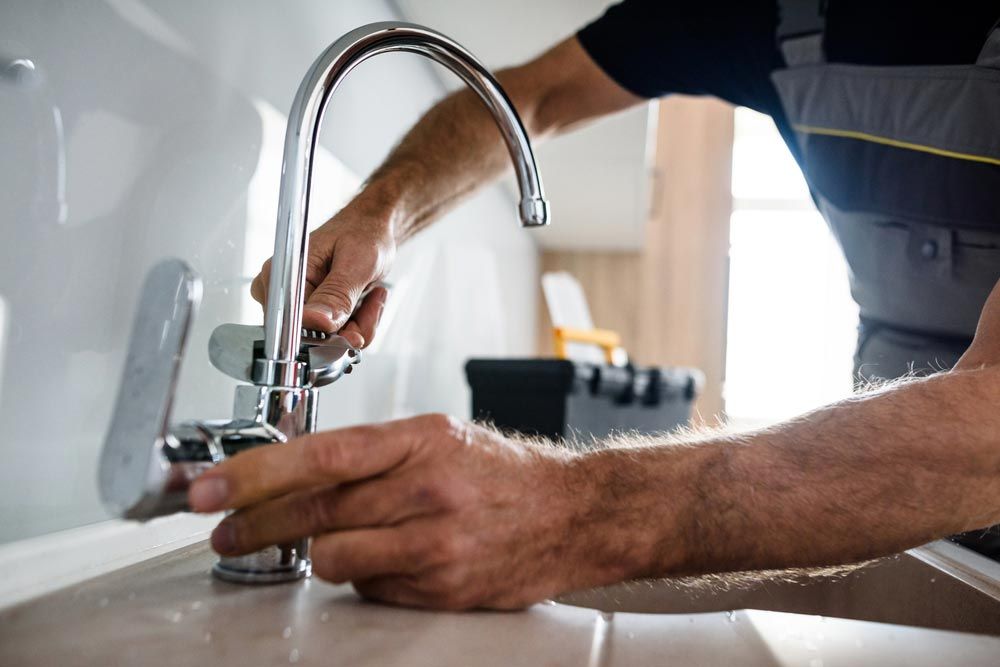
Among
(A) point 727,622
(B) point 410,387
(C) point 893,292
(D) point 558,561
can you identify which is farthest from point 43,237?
(C) point 893,292

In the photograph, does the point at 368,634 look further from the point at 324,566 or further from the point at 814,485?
the point at 814,485

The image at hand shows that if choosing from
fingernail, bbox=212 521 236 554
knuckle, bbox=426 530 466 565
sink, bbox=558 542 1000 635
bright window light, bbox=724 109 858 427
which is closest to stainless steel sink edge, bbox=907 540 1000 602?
sink, bbox=558 542 1000 635

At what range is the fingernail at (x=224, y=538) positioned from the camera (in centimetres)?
39

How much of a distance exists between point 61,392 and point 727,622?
1.34 feet

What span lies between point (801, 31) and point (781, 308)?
2396mm

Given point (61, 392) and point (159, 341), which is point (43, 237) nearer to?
point (61, 392)

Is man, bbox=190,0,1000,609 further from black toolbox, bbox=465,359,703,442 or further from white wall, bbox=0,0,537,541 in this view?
black toolbox, bbox=465,359,703,442

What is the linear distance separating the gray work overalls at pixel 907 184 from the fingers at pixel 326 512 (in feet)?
2.37

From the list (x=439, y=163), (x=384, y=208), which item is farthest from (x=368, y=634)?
(x=439, y=163)

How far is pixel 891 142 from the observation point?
910mm

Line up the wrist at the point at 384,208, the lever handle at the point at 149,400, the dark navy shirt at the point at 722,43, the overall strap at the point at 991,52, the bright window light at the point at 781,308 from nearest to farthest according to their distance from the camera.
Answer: the lever handle at the point at 149,400 < the wrist at the point at 384,208 < the overall strap at the point at 991,52 < the dark navy shirt at the point at 722,43 < the bright window light at the point at 781,308

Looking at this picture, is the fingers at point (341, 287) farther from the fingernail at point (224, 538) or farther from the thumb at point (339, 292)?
the fingernail at point (224, 538)

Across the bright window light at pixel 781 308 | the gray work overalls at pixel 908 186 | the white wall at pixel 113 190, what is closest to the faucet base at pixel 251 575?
the white wall at pixel 113 190

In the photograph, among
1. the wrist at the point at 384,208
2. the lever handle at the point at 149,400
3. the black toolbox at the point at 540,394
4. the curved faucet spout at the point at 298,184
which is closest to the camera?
the lever handle at the point at 149,400
